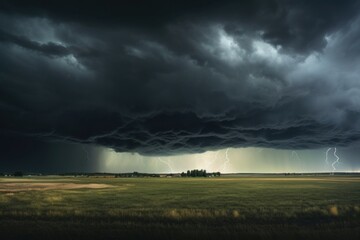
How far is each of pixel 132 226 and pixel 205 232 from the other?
20.0 feet

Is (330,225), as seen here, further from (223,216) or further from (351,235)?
(223,216)

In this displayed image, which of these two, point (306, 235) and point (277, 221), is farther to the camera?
point (277, 221)

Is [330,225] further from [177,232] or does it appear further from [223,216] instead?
[177,232]

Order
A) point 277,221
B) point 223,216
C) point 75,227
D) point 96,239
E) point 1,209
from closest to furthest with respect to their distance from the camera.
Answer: point 96,239 → point 75,227 → point 277,221 → point 223,216 → point 1,209

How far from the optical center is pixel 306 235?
2391 centimetres

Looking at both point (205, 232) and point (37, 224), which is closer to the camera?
point (205, 232)

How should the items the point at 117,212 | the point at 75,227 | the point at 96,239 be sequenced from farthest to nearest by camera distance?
the point at 117,212, the point at 75,227, the point at 96,239

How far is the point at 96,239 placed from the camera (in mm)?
23078

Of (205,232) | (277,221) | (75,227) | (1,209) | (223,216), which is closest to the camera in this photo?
(205,232)

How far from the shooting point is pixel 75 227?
27.2m

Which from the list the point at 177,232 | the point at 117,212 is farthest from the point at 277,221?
the point at 117,212


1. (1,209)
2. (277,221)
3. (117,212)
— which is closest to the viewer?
(277,221)

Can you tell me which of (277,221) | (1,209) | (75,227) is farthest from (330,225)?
(1,209)

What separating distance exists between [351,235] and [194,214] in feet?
47.6
